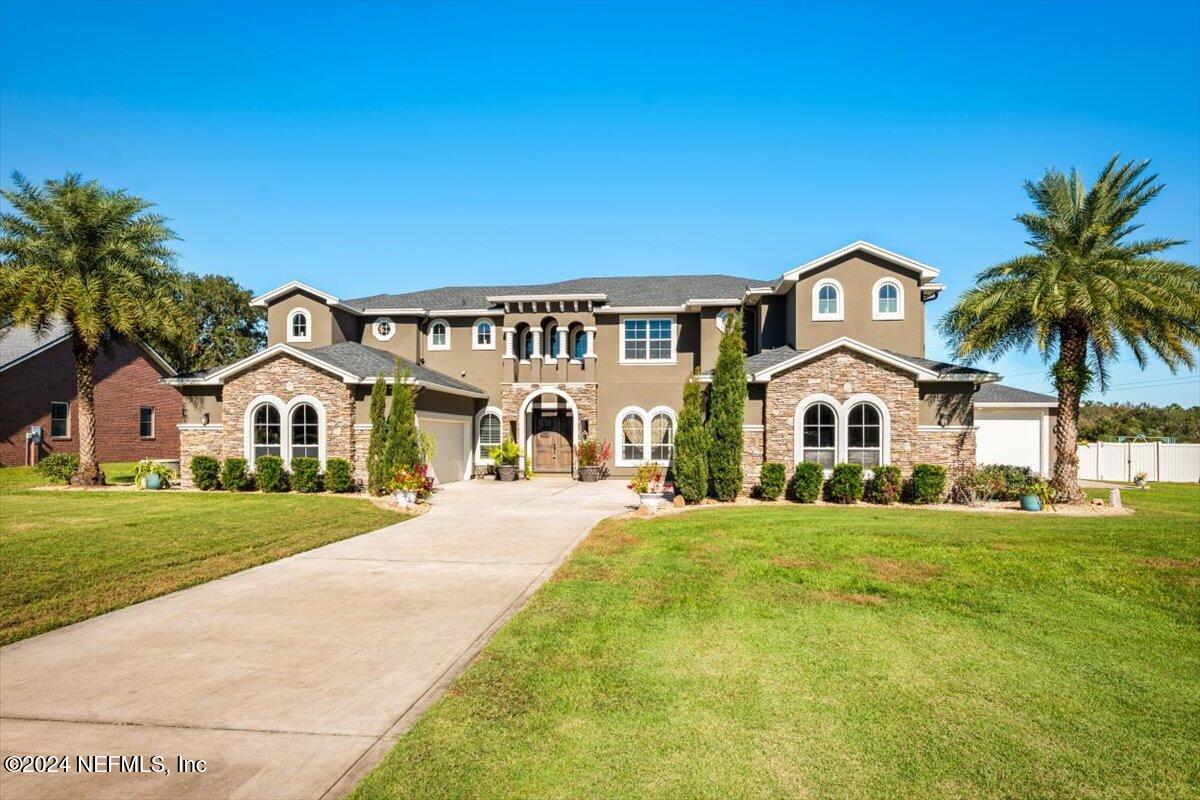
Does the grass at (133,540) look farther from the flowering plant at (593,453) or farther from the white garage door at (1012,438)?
the white garage door at (1012,438)

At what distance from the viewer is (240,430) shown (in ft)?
64.0

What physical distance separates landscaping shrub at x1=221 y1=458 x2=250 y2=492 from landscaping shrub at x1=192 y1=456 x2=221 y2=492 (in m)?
0.36

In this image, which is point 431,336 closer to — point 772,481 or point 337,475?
point 337,475

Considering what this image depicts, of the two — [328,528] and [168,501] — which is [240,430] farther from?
[328,528]

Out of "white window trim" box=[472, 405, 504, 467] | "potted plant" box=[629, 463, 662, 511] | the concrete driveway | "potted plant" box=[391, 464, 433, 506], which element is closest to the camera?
the concrete driveway

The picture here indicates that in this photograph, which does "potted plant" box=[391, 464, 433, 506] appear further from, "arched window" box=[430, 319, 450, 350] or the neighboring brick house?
the neighboring brick house

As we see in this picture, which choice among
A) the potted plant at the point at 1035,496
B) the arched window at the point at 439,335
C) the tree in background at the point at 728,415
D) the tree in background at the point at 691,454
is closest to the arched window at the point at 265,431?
the arched window at the point at 439,335

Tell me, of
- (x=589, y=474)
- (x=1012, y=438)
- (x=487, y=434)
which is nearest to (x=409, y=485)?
(x=589, y=474)

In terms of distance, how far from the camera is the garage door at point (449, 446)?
2138 cm

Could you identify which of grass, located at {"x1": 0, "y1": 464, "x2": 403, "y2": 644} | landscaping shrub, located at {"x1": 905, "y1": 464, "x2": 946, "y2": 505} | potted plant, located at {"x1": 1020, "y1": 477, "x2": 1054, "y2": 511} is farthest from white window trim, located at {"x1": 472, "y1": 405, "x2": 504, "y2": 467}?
potted plant, located at {"x1": 1020, "y1": 477, "x2": 1054, "y2": 511}

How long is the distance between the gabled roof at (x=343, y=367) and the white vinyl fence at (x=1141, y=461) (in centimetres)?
2560

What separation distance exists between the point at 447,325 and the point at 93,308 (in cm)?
1096

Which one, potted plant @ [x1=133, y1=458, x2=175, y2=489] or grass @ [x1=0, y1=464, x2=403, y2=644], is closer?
grass @ [x1=0, y1=464, x2=403, y2=644]

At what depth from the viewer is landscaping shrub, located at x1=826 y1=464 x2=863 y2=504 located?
16.5 meters
